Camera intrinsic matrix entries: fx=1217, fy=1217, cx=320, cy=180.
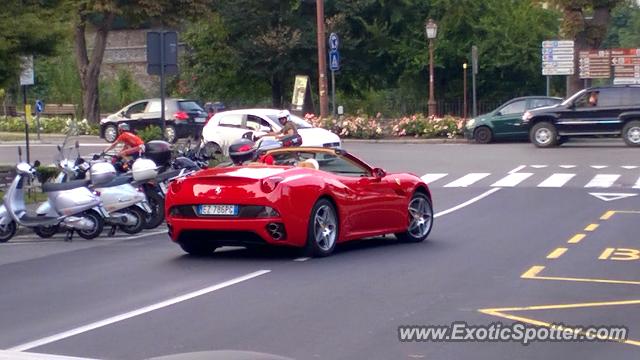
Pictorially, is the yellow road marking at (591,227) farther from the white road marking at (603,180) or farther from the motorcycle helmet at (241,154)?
the white road marking at (603,180)

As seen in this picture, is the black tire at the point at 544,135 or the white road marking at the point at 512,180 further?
the black tire at the point at 544,135

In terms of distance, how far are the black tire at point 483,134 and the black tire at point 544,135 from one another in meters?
2.82

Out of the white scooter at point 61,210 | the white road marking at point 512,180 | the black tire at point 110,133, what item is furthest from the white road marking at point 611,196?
the black tire at point 110,133

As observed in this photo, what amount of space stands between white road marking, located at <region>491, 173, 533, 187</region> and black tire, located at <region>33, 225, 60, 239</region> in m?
11.2

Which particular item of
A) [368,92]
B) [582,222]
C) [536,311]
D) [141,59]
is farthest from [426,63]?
[536,311]

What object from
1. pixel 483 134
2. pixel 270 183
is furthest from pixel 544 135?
pixel 270 183

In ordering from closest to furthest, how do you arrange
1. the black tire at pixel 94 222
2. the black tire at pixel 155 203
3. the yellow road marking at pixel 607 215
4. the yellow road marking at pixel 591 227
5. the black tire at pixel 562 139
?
the black tire at pixel 94 222, the yellow road marking at pixel 591 227, the black tire at pixel 155 203, the yellow road marking at pixel 607 215, the black tire at pixel 562 139

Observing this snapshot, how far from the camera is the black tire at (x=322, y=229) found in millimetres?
13711

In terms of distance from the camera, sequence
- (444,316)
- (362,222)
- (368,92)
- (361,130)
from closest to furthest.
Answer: (444,316) → (362,222) → (361,130) → (368,92)

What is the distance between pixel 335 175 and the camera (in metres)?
14.5

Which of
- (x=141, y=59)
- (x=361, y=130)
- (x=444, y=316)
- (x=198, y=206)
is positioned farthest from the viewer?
(x=141, y=59)

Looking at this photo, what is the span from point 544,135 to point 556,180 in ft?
33.1

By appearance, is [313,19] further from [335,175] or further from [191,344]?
[191,344]

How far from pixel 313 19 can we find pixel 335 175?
4097cm
